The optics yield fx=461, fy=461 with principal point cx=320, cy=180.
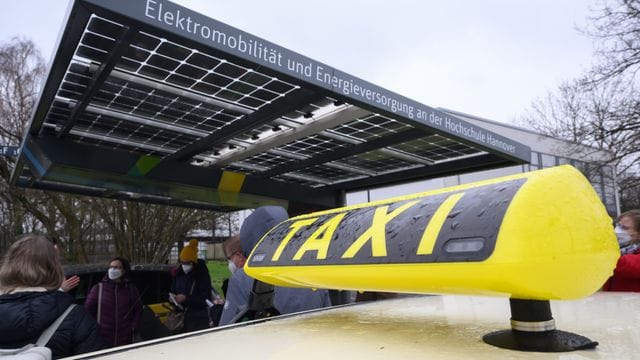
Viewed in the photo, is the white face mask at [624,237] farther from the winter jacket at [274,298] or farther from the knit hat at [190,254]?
the knit hat at [190,254]

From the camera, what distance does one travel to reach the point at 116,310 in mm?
4949

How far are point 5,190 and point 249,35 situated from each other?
13.3 metres

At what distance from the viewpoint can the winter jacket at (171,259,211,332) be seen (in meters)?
5.96

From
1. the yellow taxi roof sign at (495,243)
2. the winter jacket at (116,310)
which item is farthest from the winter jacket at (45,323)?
the winter jacket at (116,310)

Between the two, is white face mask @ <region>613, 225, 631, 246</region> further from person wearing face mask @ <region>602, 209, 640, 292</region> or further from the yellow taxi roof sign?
the yellow taxi roof sign

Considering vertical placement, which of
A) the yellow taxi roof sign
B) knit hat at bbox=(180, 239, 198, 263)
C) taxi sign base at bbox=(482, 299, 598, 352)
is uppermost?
the yellow taxi roof sign

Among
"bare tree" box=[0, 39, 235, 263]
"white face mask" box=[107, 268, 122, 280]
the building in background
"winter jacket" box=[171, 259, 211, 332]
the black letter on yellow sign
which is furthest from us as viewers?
"bare tree" box=[0, 39, 235, 263]

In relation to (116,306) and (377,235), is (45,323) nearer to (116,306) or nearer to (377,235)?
(377,235)

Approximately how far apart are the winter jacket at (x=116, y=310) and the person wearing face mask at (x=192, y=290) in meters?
0.86

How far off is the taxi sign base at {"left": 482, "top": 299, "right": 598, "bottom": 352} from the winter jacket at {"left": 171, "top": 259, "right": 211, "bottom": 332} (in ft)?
17.2

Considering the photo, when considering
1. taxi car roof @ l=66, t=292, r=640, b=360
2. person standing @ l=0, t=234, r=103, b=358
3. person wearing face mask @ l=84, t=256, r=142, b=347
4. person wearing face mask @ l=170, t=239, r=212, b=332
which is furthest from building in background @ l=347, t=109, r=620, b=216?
person standing @ l=0, t=234, r=103, b=358

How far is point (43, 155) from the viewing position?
222 inches

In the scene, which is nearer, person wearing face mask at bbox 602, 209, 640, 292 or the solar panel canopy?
person wearing face mask at bbox 602, 209, 640, 292

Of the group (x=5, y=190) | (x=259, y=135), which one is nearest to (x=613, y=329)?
(x=259, y=135)
